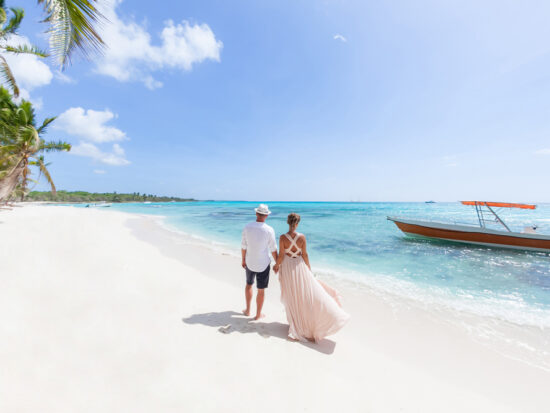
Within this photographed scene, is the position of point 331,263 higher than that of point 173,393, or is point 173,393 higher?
point 173,393

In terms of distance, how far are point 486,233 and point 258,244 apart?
16.1 metres

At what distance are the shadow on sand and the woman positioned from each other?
160mm

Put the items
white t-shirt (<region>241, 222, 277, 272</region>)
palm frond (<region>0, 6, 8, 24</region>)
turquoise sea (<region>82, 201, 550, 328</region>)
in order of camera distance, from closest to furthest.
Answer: white t-shirt (<region>241, 222, 277, 272</region>)
turquoise sea (<region>82, 201, 550, 328</region>)
palm frond (<region>0, 6, 8, 24</region>)

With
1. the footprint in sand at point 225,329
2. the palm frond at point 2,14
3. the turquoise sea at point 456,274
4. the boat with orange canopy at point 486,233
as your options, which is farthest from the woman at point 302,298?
the palm frond at point 2,14

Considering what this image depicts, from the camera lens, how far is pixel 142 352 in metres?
2.43

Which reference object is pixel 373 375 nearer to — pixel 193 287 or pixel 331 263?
pixel 193 287

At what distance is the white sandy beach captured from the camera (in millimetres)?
1893

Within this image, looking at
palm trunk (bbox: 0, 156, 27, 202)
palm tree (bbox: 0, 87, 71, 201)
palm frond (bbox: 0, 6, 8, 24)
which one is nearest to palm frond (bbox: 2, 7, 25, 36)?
palm frond (bbox: 0, 6, 8, 24)

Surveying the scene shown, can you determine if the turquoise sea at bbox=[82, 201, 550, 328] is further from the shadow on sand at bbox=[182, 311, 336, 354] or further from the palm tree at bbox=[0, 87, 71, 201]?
the palm tree at bbox=[0, 87, 71, 201]

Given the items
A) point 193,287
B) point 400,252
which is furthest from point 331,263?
point 193,287

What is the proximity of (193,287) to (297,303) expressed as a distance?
290cm

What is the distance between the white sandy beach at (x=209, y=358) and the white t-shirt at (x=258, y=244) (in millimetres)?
1012

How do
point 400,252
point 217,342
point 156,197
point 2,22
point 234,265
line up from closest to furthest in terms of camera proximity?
point 217,342 < point 234,265 < point 2,22 < point 400,252 < point 156,197

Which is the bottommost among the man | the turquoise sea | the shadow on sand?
the turquoise sea
